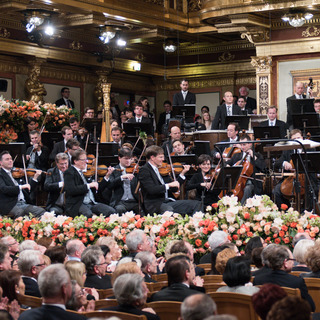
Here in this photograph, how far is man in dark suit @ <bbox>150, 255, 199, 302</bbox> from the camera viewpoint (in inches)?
173

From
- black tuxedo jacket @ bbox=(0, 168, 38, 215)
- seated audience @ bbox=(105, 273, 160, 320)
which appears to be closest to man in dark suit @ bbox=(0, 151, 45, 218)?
black tuxedo jacket @ bbox=(0, 168, 38, 215)

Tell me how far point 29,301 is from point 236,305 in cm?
127

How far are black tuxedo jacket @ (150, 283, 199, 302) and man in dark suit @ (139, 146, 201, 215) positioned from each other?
4.32 m

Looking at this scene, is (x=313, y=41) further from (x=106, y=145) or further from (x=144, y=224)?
(x=144, y=224)

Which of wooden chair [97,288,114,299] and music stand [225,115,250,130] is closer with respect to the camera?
wooden chair [97,288,114,299]

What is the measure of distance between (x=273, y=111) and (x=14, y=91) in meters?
6.18

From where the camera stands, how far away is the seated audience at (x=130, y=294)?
3.89 metres

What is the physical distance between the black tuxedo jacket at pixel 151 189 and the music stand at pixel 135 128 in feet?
7.87

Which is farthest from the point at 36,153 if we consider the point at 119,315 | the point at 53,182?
the point at 119,315

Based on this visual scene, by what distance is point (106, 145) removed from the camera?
997 cm

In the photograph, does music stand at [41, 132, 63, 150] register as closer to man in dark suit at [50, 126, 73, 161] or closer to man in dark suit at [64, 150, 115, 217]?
man in dark suit at [50, 126, 73, 161]

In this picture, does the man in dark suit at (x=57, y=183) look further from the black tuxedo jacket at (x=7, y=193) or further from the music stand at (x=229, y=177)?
the music stand at (x=229, y=177)

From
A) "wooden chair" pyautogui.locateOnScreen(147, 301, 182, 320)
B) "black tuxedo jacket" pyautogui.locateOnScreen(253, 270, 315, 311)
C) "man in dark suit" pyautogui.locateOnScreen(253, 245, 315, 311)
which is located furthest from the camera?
"man in dark suit" pyautogui.locateOnScreen(253, 245, 315, 311)

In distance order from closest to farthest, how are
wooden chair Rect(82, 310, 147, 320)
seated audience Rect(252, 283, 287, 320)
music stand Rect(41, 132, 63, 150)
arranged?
seated audience Rect(252, 283, 287, 320)
wooden chair Rect(82, 310, 147, 320)
music stand Rect(41, 132, 63, 150)
